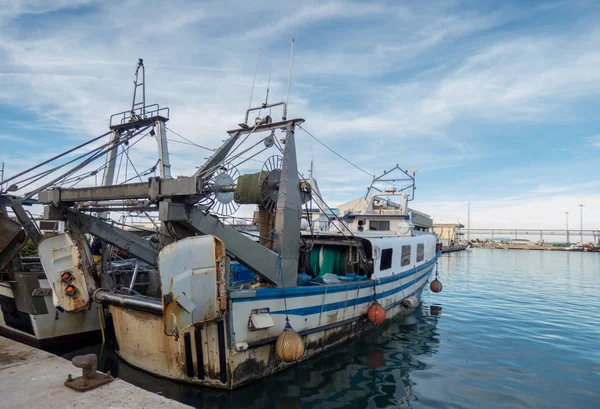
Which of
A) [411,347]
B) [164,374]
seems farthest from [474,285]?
[164,374]

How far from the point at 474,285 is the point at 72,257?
897 inches

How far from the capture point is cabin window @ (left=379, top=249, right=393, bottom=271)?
11.5m

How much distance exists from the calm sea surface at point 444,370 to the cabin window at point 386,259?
6.50 ft

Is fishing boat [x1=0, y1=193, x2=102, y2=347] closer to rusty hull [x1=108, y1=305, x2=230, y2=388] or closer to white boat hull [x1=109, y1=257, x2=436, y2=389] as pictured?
rusty hull [x1=108, y1=305, x2=230, y2=388]

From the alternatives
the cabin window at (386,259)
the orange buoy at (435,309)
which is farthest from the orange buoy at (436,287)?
the cabin window at (386,259)

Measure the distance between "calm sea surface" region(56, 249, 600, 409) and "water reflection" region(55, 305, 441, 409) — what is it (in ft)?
0.07

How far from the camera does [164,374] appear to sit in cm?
754

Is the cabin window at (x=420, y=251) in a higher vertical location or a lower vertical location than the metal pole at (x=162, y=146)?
lower

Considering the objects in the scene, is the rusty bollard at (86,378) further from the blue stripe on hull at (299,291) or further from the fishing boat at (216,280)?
the blue stripe on hull at (299,291)

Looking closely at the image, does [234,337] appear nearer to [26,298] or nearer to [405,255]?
[26,298]

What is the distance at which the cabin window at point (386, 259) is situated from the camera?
37.7 feet

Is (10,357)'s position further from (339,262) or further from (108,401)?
(339,262)

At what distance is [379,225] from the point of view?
1714 cm

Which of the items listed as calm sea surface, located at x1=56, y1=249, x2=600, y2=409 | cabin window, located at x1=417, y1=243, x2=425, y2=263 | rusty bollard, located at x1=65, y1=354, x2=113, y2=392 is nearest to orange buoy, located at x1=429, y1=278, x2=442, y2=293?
calm sea surface, located at x1=56, y1=249, x2=600, y2=409
